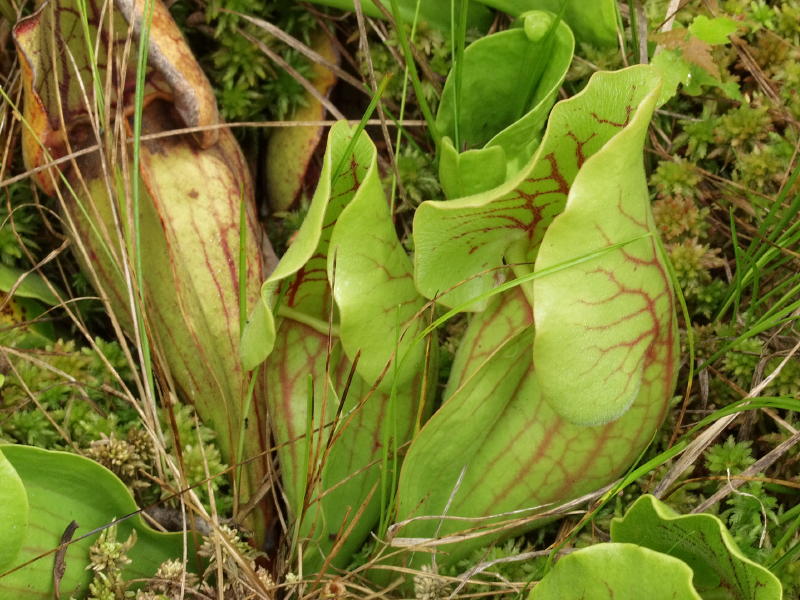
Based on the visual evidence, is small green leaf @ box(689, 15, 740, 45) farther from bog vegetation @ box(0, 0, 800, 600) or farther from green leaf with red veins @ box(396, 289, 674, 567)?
green leaf with red veins @ box(396, 289, 674, 567)

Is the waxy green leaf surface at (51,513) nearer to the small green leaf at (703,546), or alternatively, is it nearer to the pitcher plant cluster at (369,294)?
the pitcher plant cluster at (369,294)

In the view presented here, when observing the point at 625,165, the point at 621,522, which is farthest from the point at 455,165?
the point at 621,522

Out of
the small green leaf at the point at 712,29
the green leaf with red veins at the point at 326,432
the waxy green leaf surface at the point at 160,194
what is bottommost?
the green leaf with red veins at the point at 326,432

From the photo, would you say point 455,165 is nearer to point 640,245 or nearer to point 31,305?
point 640,245

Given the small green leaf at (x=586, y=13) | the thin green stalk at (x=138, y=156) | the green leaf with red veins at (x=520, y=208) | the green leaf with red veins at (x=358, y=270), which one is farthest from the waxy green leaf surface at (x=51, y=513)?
the small green leaf at (x=586, y=13)

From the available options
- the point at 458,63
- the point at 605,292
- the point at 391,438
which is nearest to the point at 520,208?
the point at 605,292

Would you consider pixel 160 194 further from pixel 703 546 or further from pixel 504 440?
pixel 703 546
